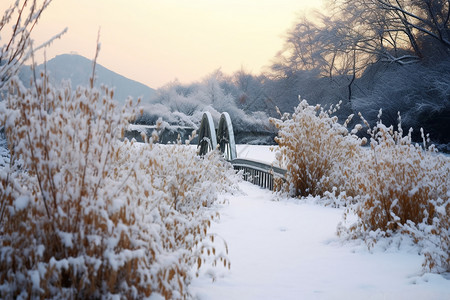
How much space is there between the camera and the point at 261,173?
828cm

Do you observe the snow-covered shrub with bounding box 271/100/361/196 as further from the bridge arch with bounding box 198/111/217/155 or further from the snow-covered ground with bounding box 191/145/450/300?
the bridge arch with bounding box 198/111/217/155

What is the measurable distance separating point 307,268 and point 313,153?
3.25m

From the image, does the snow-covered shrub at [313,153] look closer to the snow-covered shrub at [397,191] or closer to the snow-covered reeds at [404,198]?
the snow-covered reeds at [404,198]

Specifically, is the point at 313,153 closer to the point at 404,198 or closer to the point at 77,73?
the point at 404,198

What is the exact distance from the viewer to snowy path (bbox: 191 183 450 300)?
2.41 meters

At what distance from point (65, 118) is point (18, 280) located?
2.38 ft

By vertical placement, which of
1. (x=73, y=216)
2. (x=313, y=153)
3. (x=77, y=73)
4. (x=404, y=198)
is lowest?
(x=404, y=198)

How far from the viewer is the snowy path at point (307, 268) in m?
2.41

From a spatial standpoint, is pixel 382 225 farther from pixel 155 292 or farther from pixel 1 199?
pixel 1 199

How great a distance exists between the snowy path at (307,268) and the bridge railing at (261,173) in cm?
206

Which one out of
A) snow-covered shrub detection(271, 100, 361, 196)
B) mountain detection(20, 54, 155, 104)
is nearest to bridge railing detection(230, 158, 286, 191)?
snow-covered shrub detection(271, 100, 361, 196)

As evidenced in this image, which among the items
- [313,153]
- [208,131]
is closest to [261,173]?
[313,153]

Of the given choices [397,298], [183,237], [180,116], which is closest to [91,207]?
[183,237]

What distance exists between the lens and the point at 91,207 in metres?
1.66
